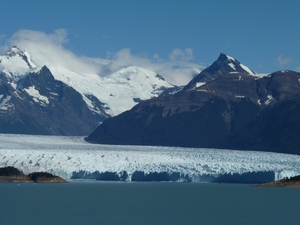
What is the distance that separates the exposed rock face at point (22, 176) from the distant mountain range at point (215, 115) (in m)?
67.2

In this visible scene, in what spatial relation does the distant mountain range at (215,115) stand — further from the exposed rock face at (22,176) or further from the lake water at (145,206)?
the lake water at (145,206)

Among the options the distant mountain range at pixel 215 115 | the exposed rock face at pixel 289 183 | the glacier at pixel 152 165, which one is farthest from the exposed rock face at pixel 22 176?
the distant mountain range at pixel 215 115

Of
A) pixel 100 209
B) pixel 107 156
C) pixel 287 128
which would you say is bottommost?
pixel 100 209

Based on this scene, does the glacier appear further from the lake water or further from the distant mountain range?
the distant mountain range

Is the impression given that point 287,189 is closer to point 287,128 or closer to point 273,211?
point 273,211

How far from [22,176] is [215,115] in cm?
9093

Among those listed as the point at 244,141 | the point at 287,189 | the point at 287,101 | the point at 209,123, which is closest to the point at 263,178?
the point at 287,189

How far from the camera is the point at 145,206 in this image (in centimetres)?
5556

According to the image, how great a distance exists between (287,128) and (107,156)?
6512 centimetres

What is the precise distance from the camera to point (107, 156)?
8856 centimetres

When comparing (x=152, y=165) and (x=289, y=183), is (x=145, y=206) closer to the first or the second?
(x=152, y=165)

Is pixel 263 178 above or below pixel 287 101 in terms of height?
below

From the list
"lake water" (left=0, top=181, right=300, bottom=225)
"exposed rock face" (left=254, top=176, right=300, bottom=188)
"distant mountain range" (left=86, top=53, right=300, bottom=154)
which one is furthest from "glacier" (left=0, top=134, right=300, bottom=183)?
"distant mountain range" (left=86, top=53, right=300, bottom=154)

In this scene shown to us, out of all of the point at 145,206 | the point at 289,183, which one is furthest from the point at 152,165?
the point at 145,206
